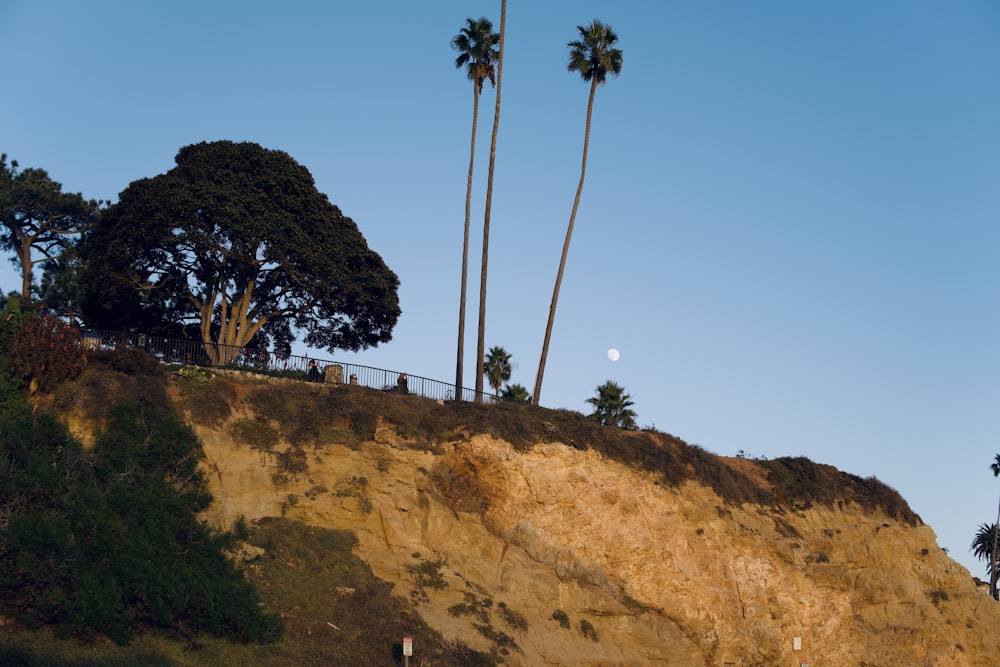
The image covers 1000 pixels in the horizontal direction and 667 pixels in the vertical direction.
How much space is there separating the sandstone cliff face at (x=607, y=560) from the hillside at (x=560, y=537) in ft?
0.25

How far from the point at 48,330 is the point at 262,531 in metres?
9.82

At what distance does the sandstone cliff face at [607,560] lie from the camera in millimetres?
34688

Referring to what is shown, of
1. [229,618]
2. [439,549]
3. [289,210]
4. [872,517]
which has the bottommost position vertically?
[229,618]

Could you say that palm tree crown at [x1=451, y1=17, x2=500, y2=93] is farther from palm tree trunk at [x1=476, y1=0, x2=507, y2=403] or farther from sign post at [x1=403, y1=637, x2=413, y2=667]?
sign post at [x1=403, y1=637, x2=413, y2=667]

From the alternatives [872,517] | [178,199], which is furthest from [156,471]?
[872,517]

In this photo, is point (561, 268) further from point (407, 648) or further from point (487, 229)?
point (407, 648)

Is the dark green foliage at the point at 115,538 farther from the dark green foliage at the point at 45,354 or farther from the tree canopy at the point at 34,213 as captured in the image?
the tree canopy at the point at 34,213

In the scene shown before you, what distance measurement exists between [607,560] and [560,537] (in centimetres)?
219

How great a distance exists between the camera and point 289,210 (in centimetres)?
4697

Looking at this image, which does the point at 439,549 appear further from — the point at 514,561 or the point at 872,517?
the point at 872,517

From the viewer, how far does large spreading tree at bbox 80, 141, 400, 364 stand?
44.8m

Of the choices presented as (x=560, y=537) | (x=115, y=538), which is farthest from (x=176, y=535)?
(x=560, y=537)

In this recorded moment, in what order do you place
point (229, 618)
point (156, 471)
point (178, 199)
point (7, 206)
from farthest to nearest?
point (7, 206), point (178, 199), point (156, 471), point (229, 618)

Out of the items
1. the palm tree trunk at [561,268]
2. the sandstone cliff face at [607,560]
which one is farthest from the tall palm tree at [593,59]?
the sandstone cliff face at [607,560]
